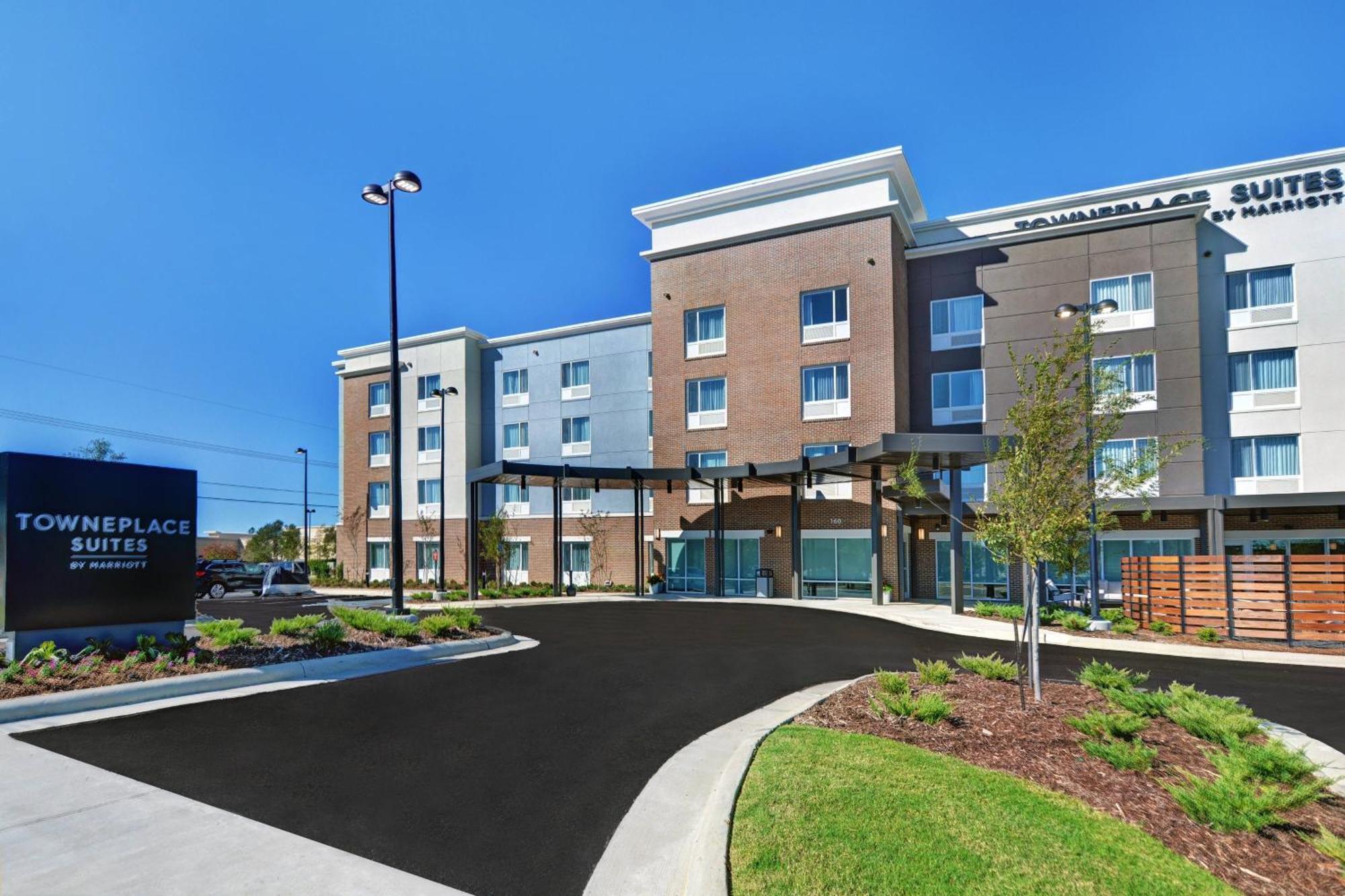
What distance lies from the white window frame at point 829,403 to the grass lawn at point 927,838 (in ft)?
79.6

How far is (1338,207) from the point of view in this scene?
26.8m

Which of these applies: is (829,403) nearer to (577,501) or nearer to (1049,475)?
(577,501)

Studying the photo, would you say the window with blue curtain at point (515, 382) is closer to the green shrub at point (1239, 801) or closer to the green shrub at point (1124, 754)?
the green shrub at point (1124, 754)

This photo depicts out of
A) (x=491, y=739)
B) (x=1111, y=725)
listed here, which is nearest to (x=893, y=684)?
(x=1111, y=725)

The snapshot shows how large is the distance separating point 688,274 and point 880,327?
883 cm

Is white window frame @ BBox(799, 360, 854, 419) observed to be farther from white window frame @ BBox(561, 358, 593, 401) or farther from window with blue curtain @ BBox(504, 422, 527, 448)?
window with blue curtain @ BBox(504, 422, 527, 448)

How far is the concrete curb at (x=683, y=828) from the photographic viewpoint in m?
4.18

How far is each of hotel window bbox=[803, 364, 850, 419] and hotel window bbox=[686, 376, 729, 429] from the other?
11.3ft

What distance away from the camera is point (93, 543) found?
1051cm

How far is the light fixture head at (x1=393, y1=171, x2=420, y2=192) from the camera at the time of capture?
47.5 ft

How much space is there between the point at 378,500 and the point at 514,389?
10.9 meters

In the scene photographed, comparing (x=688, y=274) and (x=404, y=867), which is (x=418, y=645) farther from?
(x=688, y=274)

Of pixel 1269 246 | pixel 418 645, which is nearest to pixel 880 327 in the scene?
A: pixel 1269 246

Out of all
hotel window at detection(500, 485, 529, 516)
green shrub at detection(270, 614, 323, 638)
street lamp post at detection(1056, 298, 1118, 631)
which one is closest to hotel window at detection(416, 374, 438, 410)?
hotel window at detection(500, 485, 529, 516)
